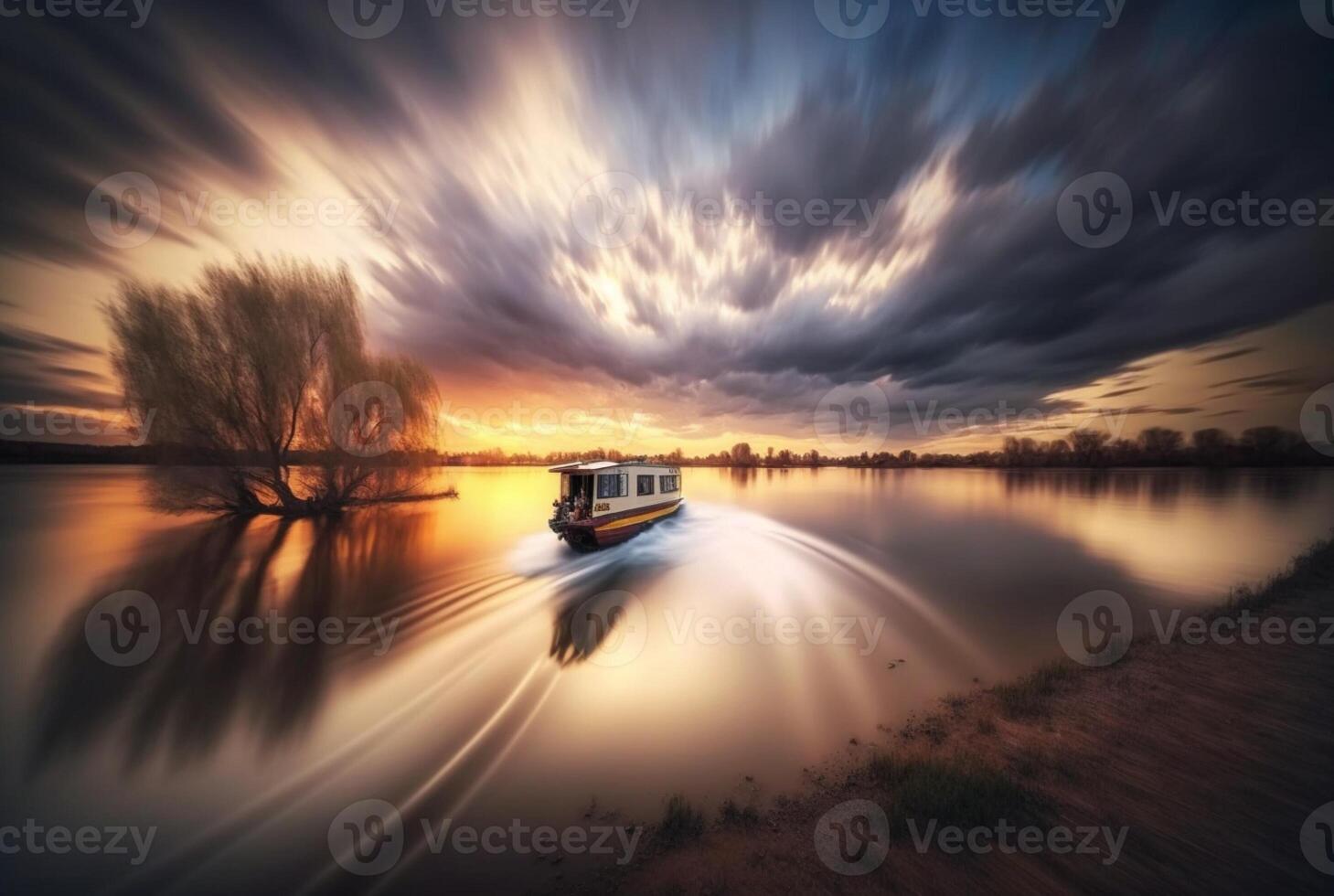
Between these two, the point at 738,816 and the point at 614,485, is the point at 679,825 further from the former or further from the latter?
the point at 614,485

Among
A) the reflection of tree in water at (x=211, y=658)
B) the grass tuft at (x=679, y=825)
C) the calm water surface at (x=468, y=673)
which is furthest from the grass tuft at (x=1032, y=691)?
the reflection of tree in water at (x=211, y=658)

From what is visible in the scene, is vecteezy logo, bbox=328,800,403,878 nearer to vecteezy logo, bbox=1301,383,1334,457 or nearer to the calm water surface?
the calm water surface

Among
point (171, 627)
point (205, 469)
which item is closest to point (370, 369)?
point (205, 469)

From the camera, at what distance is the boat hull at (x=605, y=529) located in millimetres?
14984

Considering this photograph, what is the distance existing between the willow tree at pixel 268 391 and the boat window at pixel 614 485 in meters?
12.4

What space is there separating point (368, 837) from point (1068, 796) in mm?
7502

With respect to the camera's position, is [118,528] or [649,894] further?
[118,528]

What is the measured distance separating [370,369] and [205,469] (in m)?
7.89

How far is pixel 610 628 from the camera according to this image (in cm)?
920

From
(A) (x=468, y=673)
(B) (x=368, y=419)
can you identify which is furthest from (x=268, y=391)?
(A) (x=468, y=673)

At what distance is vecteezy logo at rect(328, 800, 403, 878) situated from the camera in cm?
389

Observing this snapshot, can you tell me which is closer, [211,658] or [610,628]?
[211,658]

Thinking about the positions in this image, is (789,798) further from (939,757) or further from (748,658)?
(748,658)

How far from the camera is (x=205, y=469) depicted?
16844 millimetres
